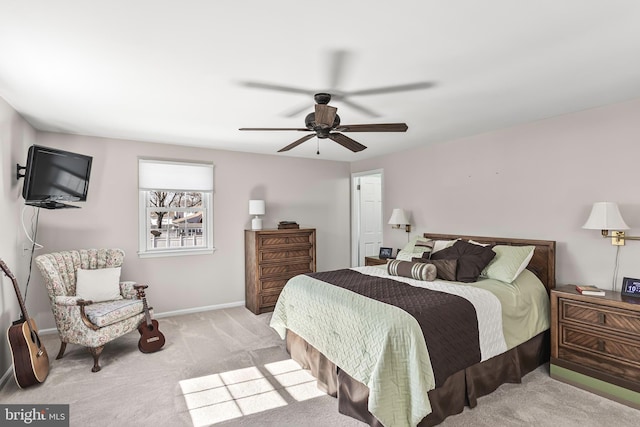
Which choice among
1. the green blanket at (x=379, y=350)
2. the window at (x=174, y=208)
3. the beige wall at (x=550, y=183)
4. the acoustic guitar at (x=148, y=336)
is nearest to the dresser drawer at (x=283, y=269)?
the window at (x=174, y=208)

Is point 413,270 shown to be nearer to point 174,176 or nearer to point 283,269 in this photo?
point 283,269

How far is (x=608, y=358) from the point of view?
258 cm

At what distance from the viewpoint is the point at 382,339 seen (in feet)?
6.88

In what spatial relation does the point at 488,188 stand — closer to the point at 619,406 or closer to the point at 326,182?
the point at 619,406

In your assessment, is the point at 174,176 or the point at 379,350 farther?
the point at 174,176

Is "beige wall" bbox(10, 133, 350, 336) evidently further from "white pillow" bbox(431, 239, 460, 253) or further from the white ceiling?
"white pillow" bbox(431, 239, 460, 253)

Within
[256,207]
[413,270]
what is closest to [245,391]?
[413,270]

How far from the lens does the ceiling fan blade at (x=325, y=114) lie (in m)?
2.29

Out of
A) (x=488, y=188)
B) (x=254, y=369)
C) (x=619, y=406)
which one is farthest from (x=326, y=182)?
(x=619, y=406)

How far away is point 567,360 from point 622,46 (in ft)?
7.95

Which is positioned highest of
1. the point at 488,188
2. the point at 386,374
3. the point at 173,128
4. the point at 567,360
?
the point at 173,128

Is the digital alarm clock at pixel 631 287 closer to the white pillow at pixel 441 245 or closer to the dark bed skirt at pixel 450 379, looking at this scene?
the dark bed skirt at pixel 450 379

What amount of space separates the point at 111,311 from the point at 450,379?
120 inches

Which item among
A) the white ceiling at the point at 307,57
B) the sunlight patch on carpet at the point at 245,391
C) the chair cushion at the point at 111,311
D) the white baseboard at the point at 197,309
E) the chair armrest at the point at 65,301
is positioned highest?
the white ceiling at the point at 307,57
